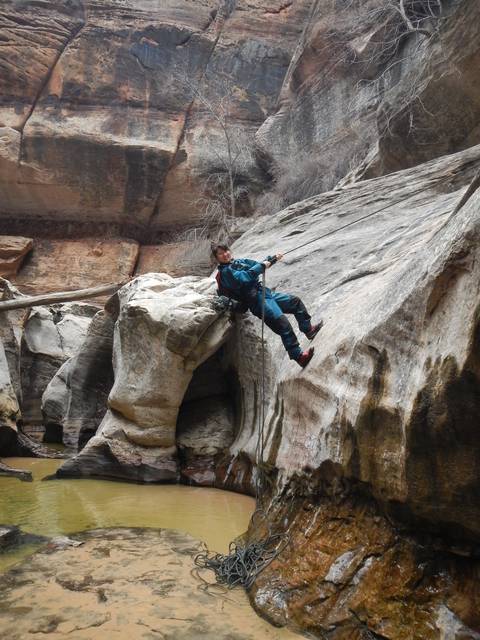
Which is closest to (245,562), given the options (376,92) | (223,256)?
(223,256)

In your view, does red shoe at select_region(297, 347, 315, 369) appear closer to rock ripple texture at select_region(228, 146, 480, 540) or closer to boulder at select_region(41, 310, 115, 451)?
rock ripple texture at select_region(228, 146, 480, 540)

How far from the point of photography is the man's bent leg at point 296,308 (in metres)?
4.88

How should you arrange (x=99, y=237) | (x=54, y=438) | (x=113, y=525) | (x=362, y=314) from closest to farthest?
1. (x=362, y=314)
2. (x=113, y=525)
3. (x=54, y=438)
4. (x=99, y=237)

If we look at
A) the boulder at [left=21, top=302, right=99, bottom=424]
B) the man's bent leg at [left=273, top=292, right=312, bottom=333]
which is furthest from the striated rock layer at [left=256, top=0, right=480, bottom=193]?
the boulder at [left=21, top=302, right=99, bottom=424]

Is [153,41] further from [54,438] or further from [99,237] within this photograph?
[54,438]

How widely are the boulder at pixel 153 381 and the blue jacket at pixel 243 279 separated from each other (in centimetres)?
147

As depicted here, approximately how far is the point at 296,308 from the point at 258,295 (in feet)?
1.58

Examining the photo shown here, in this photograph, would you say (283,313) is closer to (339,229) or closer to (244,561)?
(244,561)

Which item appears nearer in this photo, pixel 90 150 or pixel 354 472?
pixel 354 472

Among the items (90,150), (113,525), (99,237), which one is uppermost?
(90,150)

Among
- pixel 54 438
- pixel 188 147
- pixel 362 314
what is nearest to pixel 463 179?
pixel 362 314

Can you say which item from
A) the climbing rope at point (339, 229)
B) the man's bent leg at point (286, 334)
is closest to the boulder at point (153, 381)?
the climbing rope at point (339, 229)

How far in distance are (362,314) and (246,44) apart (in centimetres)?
1902

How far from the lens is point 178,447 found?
7.33 meters
